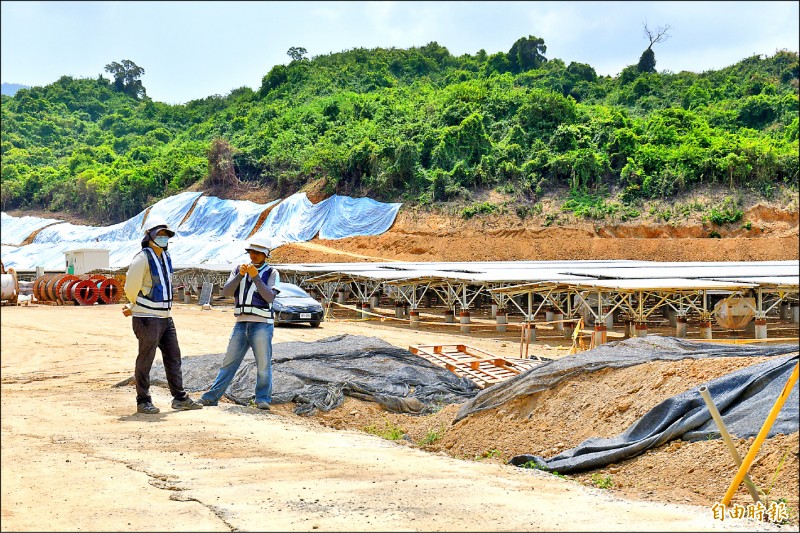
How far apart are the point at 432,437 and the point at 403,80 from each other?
82.9m

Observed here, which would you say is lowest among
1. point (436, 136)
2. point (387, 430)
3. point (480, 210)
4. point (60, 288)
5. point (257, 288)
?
point (387, 430)

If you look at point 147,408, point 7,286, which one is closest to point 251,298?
point 147,408

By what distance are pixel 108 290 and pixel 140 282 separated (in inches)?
1233

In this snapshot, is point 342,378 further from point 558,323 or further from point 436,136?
point 436,136

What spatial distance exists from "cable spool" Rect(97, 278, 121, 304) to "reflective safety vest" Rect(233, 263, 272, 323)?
1201 inches

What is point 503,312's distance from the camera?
26.3 metres

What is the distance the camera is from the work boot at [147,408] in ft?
30.3

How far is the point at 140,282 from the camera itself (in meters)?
8.88

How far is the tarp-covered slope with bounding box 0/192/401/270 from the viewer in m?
51.5

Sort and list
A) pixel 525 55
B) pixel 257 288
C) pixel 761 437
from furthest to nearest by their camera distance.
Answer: pixel 525 55 → pixel 257 288 → pixel 761 437

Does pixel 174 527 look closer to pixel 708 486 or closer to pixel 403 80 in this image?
pixel 708 486

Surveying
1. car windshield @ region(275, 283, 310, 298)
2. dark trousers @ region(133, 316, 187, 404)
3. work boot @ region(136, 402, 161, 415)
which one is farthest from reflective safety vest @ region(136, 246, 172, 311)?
car windshield @ region(275, 283, 310, 298)

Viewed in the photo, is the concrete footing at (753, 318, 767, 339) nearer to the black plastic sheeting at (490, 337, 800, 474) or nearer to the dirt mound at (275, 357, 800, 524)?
→ the dirt mound at (275, 357, 800, 524)

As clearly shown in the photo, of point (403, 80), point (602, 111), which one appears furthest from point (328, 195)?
point (403, 80)
